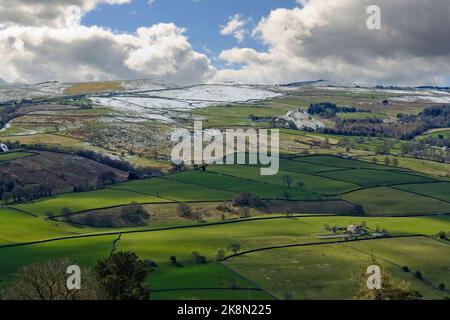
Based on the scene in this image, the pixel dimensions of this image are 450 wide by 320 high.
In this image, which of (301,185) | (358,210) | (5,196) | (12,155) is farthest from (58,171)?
(358,210)

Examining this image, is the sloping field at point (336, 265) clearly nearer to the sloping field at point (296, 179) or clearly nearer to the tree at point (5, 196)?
the sloping field at point (296, 179)

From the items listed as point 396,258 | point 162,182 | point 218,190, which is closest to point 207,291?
point 396,258

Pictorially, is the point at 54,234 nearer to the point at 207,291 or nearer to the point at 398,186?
the point at 207,291

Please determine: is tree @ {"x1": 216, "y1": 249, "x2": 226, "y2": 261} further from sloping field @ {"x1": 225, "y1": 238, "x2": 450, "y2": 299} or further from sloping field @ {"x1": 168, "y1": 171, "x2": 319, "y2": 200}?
sloping field @ {"x1": 168, "y1": 171, "x2": 319, "y2": 200}

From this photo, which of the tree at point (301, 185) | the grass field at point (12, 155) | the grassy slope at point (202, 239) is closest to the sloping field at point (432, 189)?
the grassy slope at point (202, 239)

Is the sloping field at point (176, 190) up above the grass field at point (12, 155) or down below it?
below

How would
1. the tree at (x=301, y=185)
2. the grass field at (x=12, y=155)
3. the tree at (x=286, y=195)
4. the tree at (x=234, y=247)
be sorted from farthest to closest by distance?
the grass field at (x=12, y=155)
the tree at (x=301, y=185)
the tree at (x=286, y=195)
the tree at (x=234, y=247)

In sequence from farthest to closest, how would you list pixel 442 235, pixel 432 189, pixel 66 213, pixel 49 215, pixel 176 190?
pixel 432 189, pixel 176 190, pixel 49 215, pixel 66 213, pixel 442 235

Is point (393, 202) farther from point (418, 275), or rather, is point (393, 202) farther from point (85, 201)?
point (85, 201)
